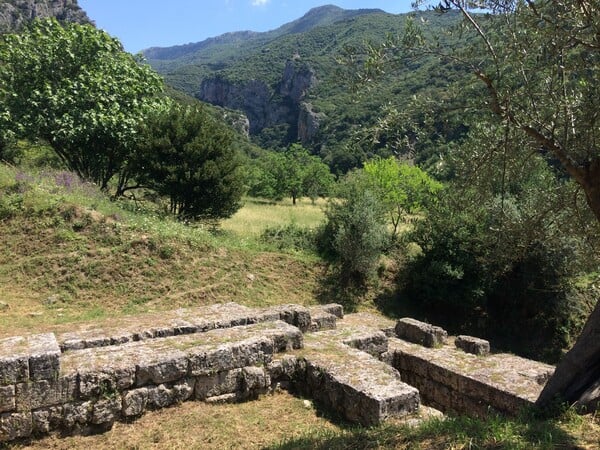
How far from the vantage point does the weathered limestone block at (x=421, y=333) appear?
11531mm

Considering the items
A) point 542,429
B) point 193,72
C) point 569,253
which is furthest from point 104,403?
point 193,72

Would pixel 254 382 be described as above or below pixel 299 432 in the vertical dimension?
above

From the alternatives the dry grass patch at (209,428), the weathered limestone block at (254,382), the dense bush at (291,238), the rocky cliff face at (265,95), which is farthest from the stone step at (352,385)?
the rocky cliff face at (265,95)

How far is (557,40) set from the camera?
534 centimetres

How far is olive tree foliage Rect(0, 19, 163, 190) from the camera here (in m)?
18.5

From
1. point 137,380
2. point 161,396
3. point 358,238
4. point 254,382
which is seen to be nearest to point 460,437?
point 254,382

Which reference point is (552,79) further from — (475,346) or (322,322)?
(475,346)

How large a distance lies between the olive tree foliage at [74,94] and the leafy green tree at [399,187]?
1172 centimetres

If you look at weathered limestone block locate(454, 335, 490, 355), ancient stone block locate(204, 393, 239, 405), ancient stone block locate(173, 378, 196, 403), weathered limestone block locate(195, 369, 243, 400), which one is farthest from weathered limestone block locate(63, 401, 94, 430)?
weathered limestone block locate(454, 335, 490, 355)

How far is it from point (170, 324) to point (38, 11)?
11182 cm

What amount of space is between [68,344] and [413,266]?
49.5 ft

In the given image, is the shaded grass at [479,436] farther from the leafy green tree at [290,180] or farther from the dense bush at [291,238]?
the leafy green tree at [290,180]

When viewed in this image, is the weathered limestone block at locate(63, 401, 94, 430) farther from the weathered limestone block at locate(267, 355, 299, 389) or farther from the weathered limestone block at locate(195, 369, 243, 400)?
the weathered limestone block at locate(267, 355, 299, 389)

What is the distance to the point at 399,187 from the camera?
79.6 feet
